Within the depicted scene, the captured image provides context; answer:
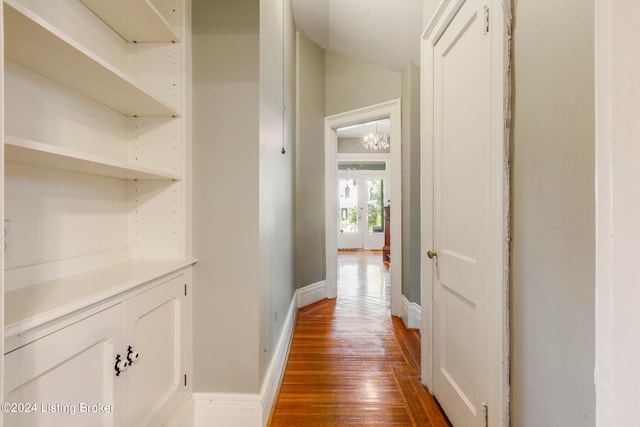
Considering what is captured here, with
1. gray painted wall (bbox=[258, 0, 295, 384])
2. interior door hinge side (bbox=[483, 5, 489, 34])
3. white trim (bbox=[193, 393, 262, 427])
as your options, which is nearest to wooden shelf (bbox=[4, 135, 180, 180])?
gray painted wall (bbox=[258, 0, 295, 384])

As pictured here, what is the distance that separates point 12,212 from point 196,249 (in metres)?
0.67

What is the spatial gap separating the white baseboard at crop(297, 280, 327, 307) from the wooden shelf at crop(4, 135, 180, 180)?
90.5 inches

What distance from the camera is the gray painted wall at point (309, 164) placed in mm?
3129

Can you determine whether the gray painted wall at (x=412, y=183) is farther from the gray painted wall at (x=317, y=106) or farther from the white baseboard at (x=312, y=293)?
the white baseboard at (x=312, y=293)

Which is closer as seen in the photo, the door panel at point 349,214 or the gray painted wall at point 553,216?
the gray painted wall at point 553,216

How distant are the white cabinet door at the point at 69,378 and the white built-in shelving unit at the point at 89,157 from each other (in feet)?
0.13

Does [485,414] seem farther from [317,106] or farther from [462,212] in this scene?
[317,106]

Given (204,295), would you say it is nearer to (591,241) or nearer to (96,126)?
(96,126)

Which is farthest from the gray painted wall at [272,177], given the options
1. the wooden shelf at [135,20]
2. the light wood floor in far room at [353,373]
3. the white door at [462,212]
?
the white door at [462,212]

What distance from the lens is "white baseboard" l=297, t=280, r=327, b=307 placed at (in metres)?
3.17

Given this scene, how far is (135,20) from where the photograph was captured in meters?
1.17

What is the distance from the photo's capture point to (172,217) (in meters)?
1.34

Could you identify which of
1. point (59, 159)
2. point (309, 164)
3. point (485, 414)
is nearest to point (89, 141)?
point (59, 159)

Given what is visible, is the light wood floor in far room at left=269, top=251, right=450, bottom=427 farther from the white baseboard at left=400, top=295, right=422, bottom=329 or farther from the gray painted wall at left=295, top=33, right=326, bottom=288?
the gray painted wall at left=295, top=33, right=326, bottom=288
